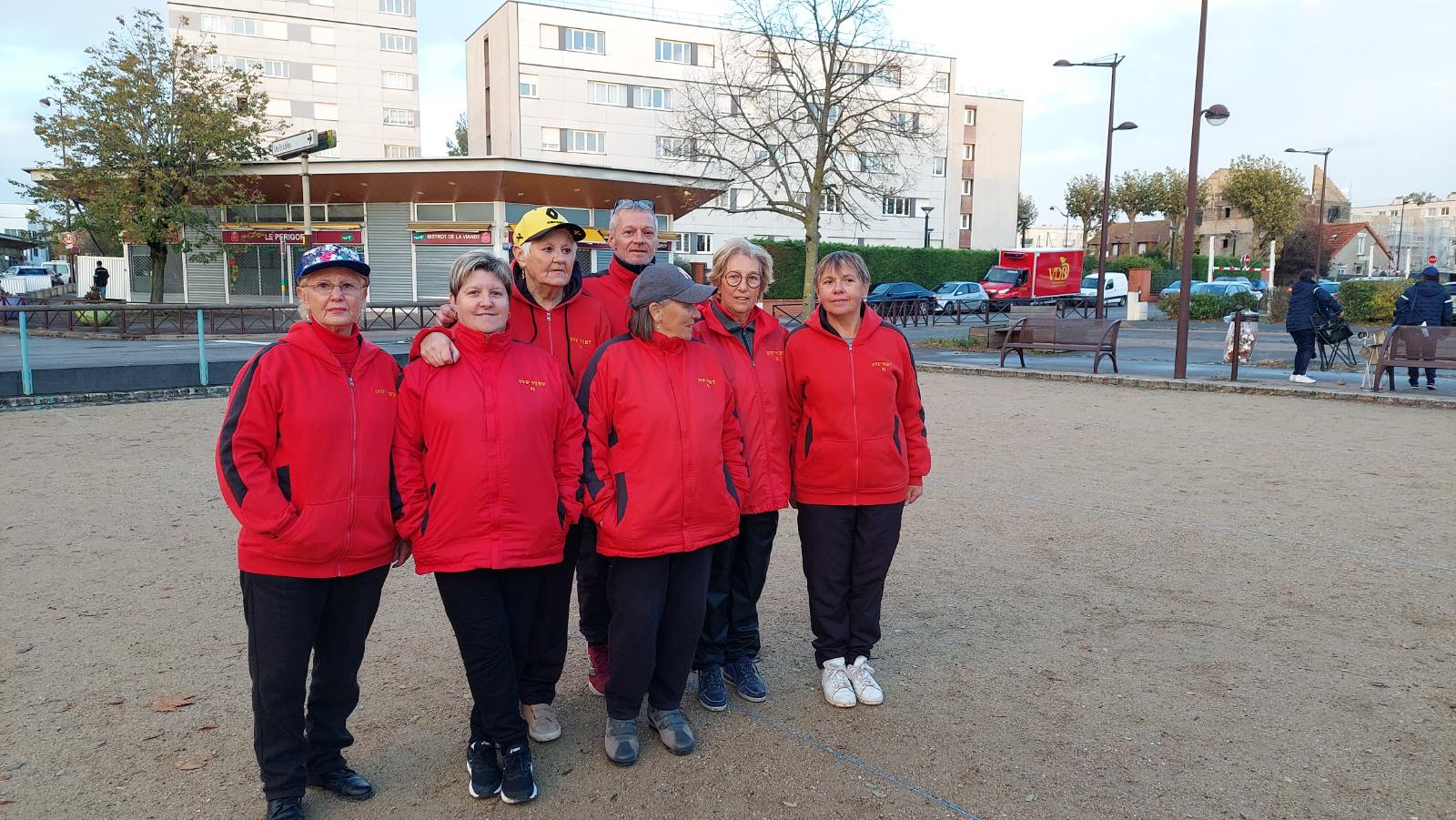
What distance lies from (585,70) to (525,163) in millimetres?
20259

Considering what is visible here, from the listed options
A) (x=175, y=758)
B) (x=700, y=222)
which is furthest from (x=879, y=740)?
(x=700, y=222)

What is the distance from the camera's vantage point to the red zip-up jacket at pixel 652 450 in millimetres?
3242

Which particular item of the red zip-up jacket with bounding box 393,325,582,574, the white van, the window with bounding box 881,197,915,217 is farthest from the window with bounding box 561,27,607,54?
the red zip-up jacket with bounding box 393,325,582,574

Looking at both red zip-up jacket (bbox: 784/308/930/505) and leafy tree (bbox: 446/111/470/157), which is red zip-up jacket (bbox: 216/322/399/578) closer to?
red zip-up jacket (bbox: 784/308/930/505)

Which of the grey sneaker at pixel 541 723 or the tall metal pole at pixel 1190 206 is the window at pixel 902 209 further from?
the grey sneaker at pixel 541 723

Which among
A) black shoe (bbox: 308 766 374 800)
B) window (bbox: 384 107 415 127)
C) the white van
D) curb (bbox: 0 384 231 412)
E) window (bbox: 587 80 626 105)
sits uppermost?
window (bbox: 384 107 415 127)

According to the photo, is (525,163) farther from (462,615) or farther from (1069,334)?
(462,615)

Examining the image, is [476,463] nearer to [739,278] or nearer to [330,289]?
Result: [330,289]

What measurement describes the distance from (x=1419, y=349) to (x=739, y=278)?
40.6ft

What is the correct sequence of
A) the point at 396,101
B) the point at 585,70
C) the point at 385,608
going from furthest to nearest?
the point at 396,101
the point at 585,70
the point at 385,608

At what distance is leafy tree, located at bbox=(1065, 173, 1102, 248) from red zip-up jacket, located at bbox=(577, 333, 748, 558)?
66.8m

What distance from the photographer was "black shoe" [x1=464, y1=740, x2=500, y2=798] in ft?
10.2

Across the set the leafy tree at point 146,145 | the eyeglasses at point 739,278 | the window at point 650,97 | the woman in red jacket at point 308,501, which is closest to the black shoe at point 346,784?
the woman in red jacket at point 308,501

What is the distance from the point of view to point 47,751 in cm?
337
